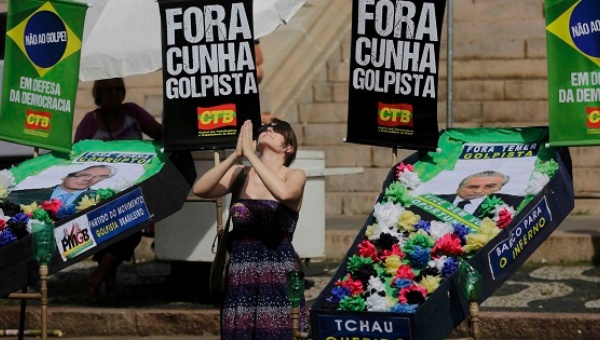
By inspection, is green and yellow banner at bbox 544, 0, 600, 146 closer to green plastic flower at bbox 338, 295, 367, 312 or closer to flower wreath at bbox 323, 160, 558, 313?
flower wreath at bbox 323, 160, 558, 313

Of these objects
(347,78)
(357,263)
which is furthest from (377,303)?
(347,78)

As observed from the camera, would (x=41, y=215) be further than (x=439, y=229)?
Yes

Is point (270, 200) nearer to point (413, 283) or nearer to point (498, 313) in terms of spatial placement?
point (413, 283)

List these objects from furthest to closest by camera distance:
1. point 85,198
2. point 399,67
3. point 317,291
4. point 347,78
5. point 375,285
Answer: point 347,78 → point 317,291 → point 85,198 → point 399,67 → point 375,285

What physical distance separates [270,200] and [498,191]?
4.37 ft

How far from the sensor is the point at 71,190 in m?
10.9

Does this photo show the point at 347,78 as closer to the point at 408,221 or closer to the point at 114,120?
the point at 114,120

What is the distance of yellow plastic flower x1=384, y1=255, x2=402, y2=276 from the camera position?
30.3 ft

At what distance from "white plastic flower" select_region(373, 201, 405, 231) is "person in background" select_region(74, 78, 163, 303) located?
3341 mm

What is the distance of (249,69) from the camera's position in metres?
10.8

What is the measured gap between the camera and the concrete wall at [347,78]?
16.8m

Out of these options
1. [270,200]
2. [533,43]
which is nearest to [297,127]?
[533,43]

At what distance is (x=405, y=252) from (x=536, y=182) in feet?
2.89

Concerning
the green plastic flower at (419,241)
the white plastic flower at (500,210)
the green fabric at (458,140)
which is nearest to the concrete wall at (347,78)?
the green fabric at (458,140)
